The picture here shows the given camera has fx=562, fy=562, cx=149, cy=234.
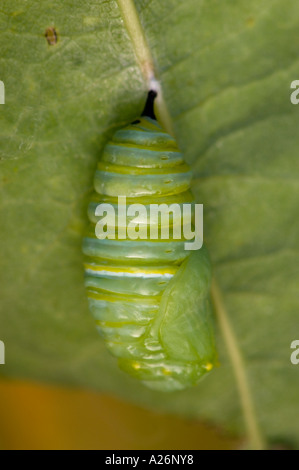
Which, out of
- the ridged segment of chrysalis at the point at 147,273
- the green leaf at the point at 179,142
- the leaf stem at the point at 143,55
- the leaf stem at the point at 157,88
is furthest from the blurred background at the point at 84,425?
the leaf stem at the point at 143,55

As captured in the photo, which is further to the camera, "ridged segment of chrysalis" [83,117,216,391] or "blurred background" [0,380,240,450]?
"blurred background" [0,380,240,450]

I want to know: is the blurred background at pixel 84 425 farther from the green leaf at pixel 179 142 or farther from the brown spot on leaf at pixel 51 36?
the brown spot on leaf at pixel 51 36

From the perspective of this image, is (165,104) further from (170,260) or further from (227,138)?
(170,260)

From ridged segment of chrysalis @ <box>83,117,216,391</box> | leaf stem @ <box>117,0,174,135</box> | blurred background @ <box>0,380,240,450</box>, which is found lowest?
blurred background @ <box>0,380,240,450</box>

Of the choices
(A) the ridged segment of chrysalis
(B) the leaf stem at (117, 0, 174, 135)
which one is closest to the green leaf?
(B) the leaf stem at (117, 0, 174, 135)

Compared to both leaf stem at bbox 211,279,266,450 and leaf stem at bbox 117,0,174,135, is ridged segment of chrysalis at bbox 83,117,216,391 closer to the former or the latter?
leaf stem at bbox 117,0,174,135

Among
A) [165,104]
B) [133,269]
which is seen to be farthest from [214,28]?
[133,269]

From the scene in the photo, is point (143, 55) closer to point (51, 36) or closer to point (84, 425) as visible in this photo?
point (51, 36)
